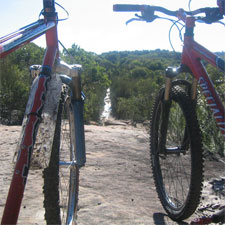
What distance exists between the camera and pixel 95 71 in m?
16.1

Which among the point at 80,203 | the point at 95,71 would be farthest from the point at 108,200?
the point at 95,71

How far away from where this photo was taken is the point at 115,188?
103 inches

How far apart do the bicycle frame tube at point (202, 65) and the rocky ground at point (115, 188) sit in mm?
853

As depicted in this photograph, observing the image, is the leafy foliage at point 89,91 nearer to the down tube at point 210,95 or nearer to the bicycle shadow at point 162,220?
the down tube at point 210,95

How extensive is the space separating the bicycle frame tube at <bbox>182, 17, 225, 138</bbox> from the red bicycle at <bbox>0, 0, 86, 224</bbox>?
0.71 metres

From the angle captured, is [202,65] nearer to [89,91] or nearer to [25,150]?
[25,150]

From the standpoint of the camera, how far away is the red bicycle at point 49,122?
3.68 ft

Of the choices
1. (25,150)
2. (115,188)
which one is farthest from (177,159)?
(25,150)

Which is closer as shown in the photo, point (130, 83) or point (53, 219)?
point (53, 219)

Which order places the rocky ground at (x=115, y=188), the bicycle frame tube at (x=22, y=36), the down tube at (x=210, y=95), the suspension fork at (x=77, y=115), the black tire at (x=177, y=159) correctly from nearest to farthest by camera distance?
the bicycle frame tube at (x=22, y=36), the down tube at (x=210, y=95), the suspension fork at (x=77, y=115), the black tire at (x=177, y=159), the rocky ground at (x=115, y=188)

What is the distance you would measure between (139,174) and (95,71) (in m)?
13.3

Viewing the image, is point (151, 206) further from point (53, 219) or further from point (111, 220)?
point (53, 219)

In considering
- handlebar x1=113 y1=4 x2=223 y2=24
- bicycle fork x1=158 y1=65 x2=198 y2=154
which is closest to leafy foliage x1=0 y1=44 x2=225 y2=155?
bicycle fork x1=158 y1=65 x2=198 y2=154

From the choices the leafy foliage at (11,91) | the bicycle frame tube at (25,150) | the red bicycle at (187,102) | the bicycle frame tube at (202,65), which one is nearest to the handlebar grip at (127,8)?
the red bicycle at (187,102)
